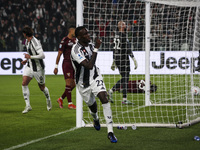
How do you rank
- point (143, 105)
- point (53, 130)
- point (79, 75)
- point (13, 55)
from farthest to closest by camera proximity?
point (13, 55) → point (143, 105) → point (53, 130) → point (79, 75)

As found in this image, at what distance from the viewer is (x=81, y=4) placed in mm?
6938

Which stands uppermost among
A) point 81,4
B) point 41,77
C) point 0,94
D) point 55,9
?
point 55,9

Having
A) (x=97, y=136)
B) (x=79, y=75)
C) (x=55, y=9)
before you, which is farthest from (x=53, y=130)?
(x=55, y=9)

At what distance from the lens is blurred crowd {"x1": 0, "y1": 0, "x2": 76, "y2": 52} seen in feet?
74.8

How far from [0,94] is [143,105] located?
18.5 ft

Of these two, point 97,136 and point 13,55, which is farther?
point 13,55

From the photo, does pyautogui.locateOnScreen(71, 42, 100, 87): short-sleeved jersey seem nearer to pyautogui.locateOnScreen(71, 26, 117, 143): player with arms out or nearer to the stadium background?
pyautogui.locateOnScreen(71, 26, 117, 143): player with arms out

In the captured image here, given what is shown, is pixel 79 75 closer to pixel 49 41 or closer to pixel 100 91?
pixel 100 91

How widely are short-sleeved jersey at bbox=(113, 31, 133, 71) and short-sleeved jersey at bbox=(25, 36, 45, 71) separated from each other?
6.58 ft

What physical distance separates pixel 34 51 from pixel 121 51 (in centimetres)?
A: 234

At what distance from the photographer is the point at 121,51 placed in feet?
32.6

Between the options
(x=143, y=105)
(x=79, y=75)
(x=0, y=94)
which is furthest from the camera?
(x=0, y=94)

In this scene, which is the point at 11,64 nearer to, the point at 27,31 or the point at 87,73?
the point at 27,31

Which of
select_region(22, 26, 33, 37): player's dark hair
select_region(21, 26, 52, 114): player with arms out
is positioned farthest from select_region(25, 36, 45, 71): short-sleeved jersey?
select_region(22, 26, 33, 37): player's dark hair
